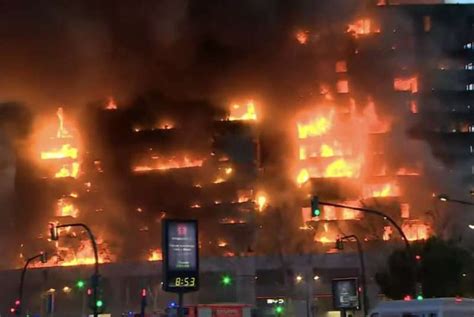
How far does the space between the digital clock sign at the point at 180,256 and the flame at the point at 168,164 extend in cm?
7811

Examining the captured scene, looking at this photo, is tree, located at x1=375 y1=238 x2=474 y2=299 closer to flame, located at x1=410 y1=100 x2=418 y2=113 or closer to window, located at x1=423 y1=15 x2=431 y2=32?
flame, located at x1=410 y1=100 x2=418 y2=113

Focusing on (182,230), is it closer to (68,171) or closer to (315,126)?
(315,126)

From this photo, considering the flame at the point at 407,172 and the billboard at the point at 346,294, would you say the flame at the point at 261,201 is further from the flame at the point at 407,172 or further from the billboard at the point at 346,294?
the billboard at the point at 346,294

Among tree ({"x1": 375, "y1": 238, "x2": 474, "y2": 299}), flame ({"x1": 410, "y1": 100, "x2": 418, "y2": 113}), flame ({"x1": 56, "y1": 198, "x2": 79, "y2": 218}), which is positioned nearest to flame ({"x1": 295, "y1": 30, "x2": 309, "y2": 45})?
flame ({"x1": 410, "y1": 100, "x2": 418, "y2": 113})

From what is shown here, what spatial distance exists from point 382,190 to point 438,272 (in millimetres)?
53687

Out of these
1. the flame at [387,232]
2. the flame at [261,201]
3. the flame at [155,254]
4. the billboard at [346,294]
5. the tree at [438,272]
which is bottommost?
the billboard at [346,294]

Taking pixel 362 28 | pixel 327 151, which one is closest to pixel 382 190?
pixel 327 151

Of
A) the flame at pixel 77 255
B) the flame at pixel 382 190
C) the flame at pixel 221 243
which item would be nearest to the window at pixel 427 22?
the flame at pixel 382 190

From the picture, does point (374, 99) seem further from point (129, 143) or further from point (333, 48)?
point (129, 143)

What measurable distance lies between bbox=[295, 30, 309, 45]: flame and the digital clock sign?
262ft

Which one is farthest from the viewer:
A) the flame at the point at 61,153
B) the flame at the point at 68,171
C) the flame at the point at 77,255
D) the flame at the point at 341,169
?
the flame at the point at 61,153

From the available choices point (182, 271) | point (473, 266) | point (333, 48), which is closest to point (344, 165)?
point (333, 48)

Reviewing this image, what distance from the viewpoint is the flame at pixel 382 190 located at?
9169cm

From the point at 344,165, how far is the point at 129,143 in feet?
96.7
